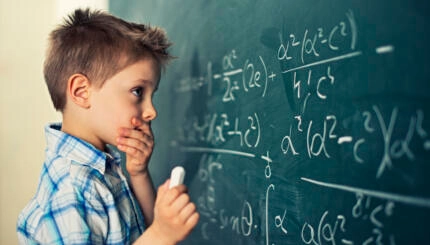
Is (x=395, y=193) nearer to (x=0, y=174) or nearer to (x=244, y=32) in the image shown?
(x=244, y=32)

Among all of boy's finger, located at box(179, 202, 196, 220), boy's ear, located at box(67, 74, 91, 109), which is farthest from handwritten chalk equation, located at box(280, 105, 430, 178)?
boy's ear, located at box(67, 74, 91, 109)

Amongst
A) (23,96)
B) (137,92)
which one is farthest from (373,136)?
(23,96)

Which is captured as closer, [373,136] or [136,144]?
[373,136]

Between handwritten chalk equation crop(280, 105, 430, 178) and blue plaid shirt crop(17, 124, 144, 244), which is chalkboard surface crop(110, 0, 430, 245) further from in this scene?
blue plaid shirt crop(17, 124, 144, 244)

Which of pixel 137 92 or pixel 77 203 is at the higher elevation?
pixel 137 92

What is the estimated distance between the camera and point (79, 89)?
1.14m

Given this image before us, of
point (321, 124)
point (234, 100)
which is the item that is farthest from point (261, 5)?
point (321, 124)

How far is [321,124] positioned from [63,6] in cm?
202

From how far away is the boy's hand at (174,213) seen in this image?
0.94m

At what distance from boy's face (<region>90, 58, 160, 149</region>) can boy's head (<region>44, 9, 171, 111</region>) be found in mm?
19

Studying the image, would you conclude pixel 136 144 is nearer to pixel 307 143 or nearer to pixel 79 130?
pixel 79 130

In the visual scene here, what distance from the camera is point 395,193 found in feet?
2.45

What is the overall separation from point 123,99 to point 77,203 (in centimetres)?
28

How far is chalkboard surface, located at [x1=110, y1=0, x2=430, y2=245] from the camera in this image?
0.73 m
